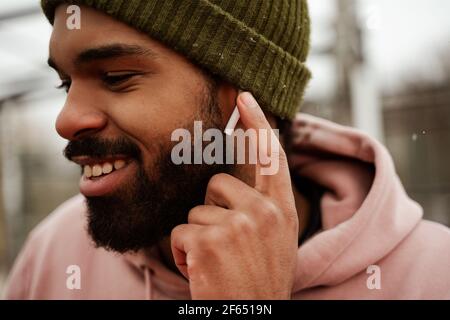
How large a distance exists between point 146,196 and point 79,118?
0.23 m

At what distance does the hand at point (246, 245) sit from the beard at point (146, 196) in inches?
5.2

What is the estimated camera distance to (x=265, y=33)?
111 centimetres

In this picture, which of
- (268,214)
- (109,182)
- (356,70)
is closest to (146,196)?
(109,182)

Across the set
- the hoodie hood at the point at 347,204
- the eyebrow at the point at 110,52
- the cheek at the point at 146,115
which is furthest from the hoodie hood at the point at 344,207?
the eyebrow at the point at 110,52

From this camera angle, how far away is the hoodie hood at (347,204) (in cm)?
106

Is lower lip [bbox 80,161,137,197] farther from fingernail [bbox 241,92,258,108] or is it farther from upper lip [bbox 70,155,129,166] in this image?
fingernail [bbox 241,92,258,108]

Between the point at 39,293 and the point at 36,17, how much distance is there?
1.42 metres

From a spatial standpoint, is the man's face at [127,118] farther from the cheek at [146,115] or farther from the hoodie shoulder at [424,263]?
the hoodie shoulder at [424,263]

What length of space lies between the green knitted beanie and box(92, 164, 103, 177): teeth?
330mm

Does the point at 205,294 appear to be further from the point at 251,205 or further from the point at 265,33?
the point at 265,33

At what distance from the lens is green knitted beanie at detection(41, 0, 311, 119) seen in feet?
3.30

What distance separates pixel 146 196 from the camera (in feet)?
3.41
